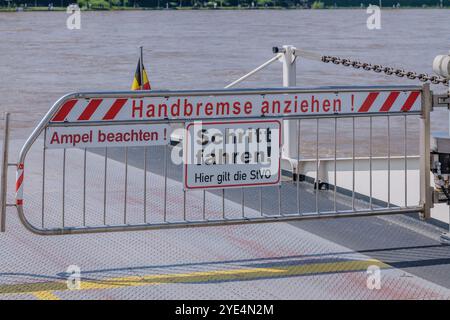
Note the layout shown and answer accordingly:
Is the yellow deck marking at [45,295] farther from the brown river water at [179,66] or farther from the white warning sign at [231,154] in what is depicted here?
the brown river water at [179,66]

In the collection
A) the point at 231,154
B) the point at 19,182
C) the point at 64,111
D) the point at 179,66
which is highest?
the point at 179,66

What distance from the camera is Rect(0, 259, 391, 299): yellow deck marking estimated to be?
6.25 m

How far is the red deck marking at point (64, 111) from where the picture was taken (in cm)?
704

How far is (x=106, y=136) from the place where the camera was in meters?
7.17

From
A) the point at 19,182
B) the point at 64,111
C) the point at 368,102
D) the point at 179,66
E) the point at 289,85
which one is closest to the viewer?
the point at 19,182

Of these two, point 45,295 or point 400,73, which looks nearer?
point 45,295

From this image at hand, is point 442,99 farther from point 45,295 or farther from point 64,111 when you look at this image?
point 45,295

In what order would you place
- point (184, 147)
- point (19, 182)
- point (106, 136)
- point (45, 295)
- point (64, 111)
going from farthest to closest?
point (184, 147) < point (106, 136) < point (64, 111) < point (19, 182) < point (45, 295)

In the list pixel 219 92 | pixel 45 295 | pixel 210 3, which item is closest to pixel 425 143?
pixel 219 92

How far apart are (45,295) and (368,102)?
286 centimetres

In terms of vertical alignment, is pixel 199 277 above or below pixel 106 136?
below

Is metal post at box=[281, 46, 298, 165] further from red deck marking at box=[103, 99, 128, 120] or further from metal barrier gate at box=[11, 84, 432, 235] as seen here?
red deck marking at box=[103, 99, 128, 120]
